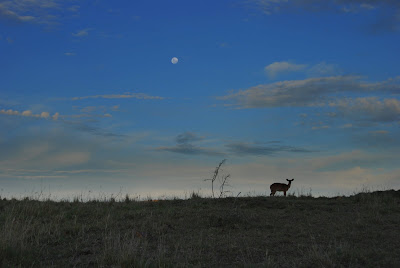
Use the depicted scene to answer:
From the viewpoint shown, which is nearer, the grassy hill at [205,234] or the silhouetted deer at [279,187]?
the grassy hill at [205,234]

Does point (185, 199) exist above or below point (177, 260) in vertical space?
above

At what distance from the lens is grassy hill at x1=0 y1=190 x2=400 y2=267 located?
28.5 ft

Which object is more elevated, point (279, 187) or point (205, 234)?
point (279, 187)

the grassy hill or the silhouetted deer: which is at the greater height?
the silhouetted deer

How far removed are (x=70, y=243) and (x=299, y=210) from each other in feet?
28.5

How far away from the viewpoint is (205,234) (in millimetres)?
11359

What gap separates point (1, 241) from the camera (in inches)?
375

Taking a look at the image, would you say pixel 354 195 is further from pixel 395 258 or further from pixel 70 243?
pixel 70 243

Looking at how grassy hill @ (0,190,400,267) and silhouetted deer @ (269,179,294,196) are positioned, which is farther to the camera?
silhouetted deer @ (269,179,294,196)

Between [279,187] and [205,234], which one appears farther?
[279,187]

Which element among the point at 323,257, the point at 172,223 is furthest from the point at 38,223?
the point at 323,257

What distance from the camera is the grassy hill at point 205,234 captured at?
28.5 feet

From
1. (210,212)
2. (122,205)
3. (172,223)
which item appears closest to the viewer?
(172,223)

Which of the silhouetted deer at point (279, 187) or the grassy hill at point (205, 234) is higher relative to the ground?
the silhouetted deer at point (279, 187)
